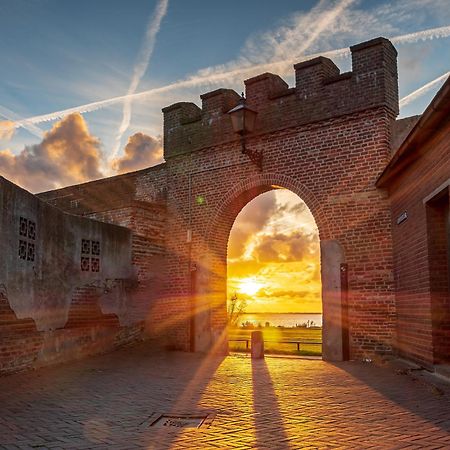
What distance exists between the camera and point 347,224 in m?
11.0

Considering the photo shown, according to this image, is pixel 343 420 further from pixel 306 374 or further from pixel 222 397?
pixel 306 374

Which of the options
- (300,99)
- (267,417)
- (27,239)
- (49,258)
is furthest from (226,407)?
(300,99)

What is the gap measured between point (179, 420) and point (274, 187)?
304 inches

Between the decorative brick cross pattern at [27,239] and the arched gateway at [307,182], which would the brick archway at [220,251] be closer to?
the arched gateway at [307,182]

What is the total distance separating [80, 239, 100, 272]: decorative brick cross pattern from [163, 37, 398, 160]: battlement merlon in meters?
3.53

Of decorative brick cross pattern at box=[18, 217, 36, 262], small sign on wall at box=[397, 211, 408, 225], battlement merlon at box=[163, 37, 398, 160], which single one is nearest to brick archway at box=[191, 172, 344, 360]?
battlement merlon at box=[163, 37, 398, 160]

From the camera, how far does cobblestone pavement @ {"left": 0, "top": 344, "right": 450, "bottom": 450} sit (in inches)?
181

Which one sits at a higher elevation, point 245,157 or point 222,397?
point 245,157

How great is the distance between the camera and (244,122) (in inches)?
468

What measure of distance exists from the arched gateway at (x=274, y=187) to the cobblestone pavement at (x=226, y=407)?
1865 mm

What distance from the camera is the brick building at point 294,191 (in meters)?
10.3

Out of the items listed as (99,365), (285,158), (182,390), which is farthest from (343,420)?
(285,158)

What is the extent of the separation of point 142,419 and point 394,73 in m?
8.94

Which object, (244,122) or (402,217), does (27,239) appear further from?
(402,217)
